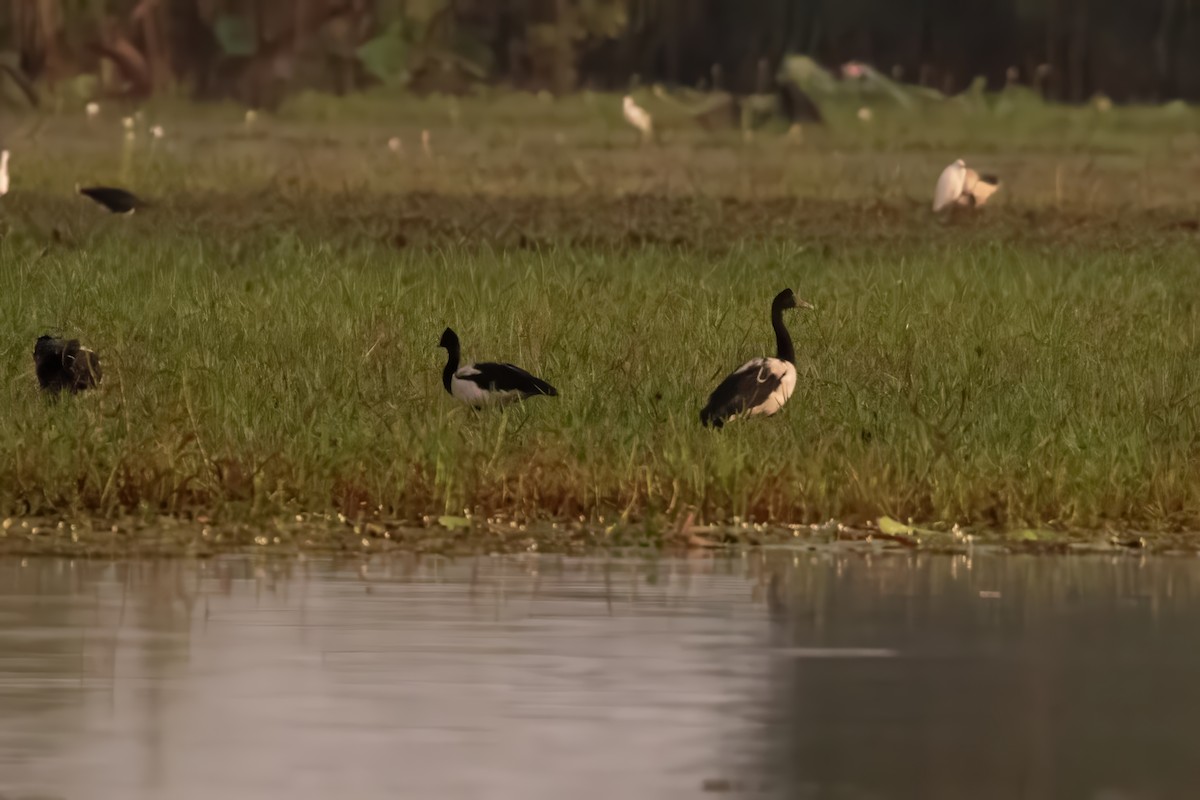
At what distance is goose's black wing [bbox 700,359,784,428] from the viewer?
44.3ft

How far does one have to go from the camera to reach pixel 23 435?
41.5 feet

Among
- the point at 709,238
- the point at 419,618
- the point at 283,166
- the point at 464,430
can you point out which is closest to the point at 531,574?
the point at 419,618

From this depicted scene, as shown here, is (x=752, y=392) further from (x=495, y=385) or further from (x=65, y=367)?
(x=65, y=367)

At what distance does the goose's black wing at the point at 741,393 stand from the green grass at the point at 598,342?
16 cm

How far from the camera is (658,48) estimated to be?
39406mm

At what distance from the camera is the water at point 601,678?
7.48 meters

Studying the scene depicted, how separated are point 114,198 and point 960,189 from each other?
7.62 meters

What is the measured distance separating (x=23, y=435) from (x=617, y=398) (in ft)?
10.1

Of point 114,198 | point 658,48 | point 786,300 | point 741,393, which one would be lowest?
point 741,393

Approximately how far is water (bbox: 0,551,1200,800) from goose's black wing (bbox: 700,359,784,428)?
229cm

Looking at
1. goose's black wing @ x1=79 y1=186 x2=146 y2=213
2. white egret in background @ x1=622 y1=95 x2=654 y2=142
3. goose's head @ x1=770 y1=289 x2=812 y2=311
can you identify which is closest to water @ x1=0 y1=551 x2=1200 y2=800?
goose's head @ x1=770 y1=289 x2=812 y2=311

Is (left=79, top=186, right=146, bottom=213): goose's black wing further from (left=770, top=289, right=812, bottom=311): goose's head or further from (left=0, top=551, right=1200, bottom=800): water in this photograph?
(left=0, top=551, right=1200, bottom=800): water

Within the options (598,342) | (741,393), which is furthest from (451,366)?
(598,342)

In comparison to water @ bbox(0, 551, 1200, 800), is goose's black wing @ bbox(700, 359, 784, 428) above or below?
above
